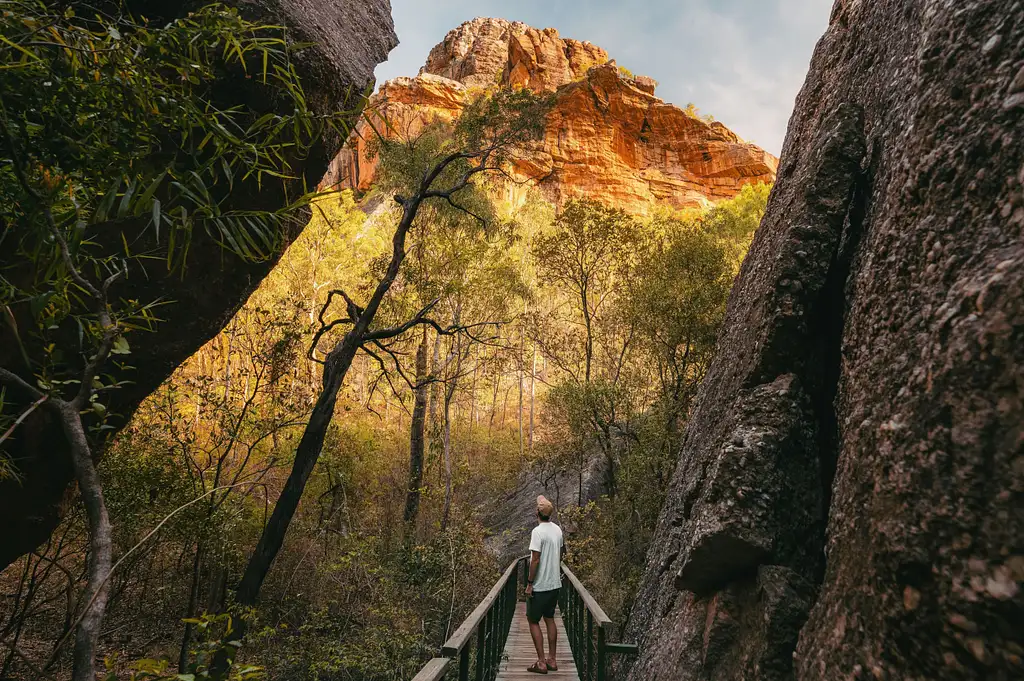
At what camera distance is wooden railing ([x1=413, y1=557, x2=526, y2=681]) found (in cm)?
257

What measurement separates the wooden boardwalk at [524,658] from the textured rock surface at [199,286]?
13.5 feet

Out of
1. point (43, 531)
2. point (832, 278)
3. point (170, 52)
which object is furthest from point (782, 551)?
point (43, 531)

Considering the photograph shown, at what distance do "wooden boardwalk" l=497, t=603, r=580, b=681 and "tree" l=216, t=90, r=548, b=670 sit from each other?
8.44ft

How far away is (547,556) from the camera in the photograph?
487cm

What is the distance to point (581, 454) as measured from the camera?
13.5 metres

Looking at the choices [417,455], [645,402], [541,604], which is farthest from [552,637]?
[417,455]

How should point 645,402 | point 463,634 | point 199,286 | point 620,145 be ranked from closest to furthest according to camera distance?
1. point 463,634
2. point 199,286
3. point 645,402
4. point 620,145

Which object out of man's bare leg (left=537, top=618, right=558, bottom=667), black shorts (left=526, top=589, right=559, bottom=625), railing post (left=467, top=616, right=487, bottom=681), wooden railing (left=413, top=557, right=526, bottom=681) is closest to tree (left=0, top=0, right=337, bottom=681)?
wooden railing (left=413, top=557, right=526, bottom=681)

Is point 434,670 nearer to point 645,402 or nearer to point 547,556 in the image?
point 547,556

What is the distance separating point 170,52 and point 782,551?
2.87 meters

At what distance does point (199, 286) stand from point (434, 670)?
374cm

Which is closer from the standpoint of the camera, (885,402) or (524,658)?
(885,402)

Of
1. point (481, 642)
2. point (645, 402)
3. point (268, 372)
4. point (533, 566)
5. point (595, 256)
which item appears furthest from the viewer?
point (595, 256)

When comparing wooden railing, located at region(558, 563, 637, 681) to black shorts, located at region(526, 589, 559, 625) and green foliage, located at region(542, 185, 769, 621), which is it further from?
green foliage, located at region(542, 185, 769, 621)
